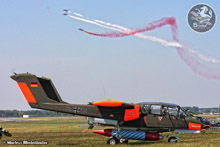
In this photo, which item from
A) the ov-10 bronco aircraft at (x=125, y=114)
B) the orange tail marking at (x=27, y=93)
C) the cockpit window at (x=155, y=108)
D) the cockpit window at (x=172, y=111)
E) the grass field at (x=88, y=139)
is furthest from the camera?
the orange tail marking at (x=27, y=93)

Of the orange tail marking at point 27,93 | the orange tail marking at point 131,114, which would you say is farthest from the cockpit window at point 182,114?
the orange tail marking at point 27,93

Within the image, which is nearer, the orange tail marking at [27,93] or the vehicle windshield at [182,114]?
the vehicle windshield at [182,114]

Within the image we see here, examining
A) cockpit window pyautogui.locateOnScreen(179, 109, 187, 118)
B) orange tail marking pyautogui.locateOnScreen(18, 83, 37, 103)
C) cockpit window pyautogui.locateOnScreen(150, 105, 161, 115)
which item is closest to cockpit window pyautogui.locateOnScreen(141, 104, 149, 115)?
cockpit window pyautogui.locateOnScreen(150, 105, 161, 115)

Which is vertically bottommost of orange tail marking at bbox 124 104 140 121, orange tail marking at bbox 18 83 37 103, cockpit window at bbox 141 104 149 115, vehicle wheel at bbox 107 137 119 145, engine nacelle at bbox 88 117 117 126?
vehicle wheel at bbox 107 137 119 145

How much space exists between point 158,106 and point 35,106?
29.1ft

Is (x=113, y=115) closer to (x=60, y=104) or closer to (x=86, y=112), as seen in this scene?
(x=86, y=112)

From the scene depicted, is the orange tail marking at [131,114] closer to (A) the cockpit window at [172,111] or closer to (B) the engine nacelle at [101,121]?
(B) the engine nacelle at [101,121]

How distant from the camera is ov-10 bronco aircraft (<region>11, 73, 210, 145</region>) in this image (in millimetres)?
24688

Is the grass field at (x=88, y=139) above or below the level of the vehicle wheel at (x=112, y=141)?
below

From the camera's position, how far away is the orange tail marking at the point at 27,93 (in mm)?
25233

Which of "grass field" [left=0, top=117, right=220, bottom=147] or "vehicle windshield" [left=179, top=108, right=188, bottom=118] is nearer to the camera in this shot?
"grass field" [left=0, top=117, right=220, bottom=147]

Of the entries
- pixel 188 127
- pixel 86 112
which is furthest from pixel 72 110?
pixel 188 127

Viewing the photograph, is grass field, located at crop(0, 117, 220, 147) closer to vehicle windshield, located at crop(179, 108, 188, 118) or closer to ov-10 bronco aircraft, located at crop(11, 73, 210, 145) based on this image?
ov-10 bronco aircraft, located at crop(11, 73, 210, 145)

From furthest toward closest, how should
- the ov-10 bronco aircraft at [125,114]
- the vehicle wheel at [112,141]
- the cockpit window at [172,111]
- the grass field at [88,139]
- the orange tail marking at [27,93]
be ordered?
the orange tail marking at [27,93] → the cockpit window at [172,111] → the ov-10 bronco aircraft at [125,114] → the vehicle wheel at [112,141] → the grass field at [88,139]
